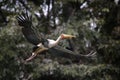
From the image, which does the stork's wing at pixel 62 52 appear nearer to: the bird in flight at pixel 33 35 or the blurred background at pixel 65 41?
the bird in flight at pixel 33 35

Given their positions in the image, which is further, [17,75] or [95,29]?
[95,29]

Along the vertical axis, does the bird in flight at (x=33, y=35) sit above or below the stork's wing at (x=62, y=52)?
above

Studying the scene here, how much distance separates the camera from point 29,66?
7133mm

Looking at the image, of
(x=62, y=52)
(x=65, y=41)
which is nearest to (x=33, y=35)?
(x=62, y=52)

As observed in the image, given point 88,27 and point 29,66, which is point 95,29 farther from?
point 29,66

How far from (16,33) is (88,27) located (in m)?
1.39

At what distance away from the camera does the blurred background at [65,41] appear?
6902 millimetres

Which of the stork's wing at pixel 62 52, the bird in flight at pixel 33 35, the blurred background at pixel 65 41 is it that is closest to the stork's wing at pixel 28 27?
the bird in flight at pixel 33 35

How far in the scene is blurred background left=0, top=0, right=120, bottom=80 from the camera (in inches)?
272

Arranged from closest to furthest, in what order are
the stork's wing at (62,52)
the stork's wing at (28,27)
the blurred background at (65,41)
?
the stork's wing at (28,27) → the stork's wing at (62,52) → the blurred background at (65,41)

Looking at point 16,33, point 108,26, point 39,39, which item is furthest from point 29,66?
point 39,39

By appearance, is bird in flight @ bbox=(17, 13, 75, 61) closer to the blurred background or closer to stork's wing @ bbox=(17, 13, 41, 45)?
stork's wing @ bbox=(17, 13, 41, 45)

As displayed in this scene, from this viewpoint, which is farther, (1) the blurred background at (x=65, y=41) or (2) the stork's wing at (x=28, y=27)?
(1) the blurred background at (x=65, y=41)

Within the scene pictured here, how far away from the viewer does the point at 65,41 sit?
22.2 ft
